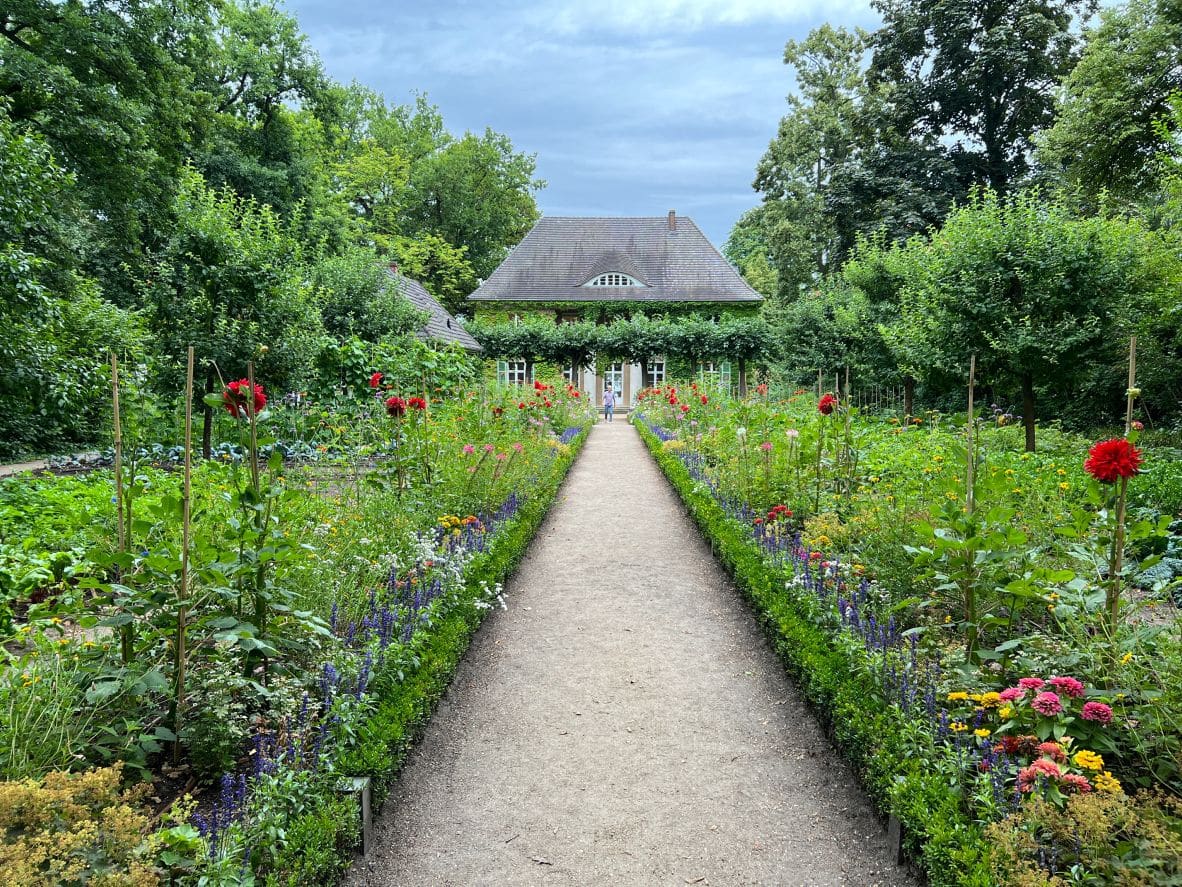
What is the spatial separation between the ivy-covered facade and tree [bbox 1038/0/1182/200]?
12990 millimetres

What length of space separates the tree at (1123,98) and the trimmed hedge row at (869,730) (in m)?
13.4

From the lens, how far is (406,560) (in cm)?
411

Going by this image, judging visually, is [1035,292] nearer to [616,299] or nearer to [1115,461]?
[1115,461]

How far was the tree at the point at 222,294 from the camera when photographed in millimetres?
8125

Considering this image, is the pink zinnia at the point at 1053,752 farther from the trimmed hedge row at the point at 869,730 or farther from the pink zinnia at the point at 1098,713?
the trimmed hedge row at the point at 869,730

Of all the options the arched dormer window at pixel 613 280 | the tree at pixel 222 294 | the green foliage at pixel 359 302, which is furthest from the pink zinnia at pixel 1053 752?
the arched dormer window at pixel 613 280

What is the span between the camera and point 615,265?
29.7 metres

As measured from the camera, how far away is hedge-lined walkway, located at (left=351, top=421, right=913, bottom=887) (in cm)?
239

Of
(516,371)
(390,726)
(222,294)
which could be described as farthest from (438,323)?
(390,726)

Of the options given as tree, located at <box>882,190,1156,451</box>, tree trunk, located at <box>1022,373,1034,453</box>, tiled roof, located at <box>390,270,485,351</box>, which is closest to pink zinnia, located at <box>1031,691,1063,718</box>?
tree, located at <box>882,190,1156,451</box>

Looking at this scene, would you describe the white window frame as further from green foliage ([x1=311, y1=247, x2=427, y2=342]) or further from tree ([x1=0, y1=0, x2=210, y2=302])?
tree ([x1=0, y1=0, x2=210, y2=302])

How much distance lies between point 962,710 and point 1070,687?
1.53 feet

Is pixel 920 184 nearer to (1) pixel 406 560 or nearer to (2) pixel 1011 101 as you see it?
(2) pixel 1011 101

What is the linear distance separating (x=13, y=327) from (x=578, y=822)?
275 inches
